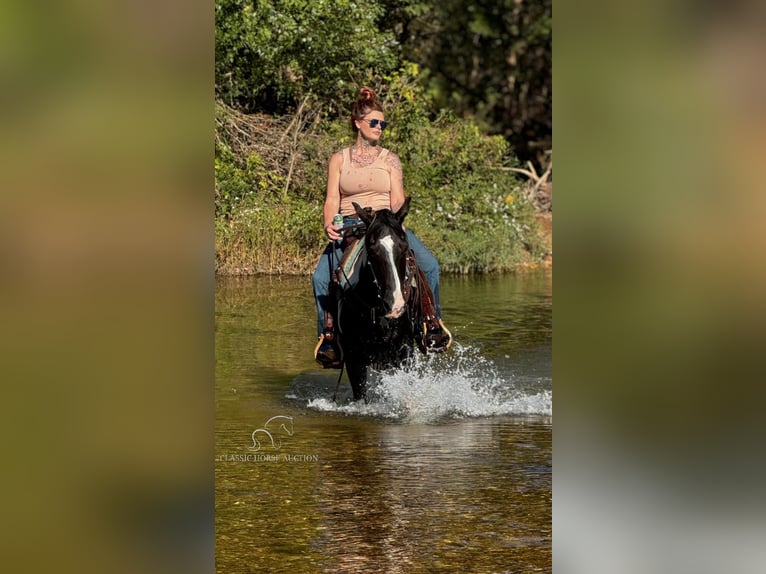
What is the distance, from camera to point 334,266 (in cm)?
798

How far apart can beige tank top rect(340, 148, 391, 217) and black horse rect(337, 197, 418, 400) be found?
338 millimetres

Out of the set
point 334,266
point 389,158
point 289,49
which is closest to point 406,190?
point 289,49

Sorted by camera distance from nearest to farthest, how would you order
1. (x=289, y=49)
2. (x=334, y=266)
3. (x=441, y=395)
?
(x=334, y=266) → (x=441, y=395) → (x=289, y=49)

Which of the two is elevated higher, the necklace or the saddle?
the necklace

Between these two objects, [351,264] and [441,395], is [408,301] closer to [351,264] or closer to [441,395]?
[351,264]

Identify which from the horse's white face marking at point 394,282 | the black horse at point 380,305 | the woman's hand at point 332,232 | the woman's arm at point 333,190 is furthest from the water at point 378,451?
the woman's arm at point 333,190

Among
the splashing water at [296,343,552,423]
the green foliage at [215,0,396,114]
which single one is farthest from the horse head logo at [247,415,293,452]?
the green foliage at [215,0,396,114]

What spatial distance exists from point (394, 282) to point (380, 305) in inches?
15.6

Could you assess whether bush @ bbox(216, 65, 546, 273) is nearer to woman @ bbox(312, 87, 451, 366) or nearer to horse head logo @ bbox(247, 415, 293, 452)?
woman @ bbox(312, 87, 451, 366)

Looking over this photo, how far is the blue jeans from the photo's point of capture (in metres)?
7.96

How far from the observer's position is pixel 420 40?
50.0 feet
